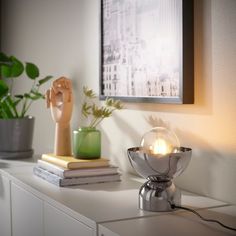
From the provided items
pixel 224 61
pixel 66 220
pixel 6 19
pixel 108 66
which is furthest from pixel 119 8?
pixel 6 19

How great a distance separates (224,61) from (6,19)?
7.50 ft

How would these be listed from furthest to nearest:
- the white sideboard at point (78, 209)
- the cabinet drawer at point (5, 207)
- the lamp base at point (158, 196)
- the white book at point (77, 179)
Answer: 1. the cabinet drawer at point (5, 207)
2. the white book at point (77, 179)
3. the lamp base at point (158, 196)
4. the white sideboard at point (78, 209)

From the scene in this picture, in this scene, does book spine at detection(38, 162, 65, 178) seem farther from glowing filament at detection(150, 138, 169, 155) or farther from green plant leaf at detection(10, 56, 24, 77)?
green plant leaf at detection(10, 56, 24, 77)

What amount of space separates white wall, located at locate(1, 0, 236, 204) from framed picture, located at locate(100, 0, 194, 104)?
0.14ft

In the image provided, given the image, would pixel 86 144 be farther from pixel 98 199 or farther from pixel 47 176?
pixel 98 199

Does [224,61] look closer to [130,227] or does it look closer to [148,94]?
[148,94]

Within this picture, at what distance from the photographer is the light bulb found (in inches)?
55.8

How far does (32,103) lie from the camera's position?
2936 mm

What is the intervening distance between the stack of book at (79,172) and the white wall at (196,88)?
20cm

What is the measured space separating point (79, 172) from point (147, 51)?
0.50 metres

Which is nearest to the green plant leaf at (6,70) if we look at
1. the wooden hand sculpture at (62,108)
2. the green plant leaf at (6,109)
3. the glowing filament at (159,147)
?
the green plant leaf at (6,109)

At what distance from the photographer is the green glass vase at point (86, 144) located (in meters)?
1.76

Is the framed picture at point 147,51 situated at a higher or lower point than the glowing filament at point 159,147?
higher

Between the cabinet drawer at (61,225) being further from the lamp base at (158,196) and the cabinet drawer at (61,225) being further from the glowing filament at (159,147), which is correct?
the glowing filament at (159,147)
